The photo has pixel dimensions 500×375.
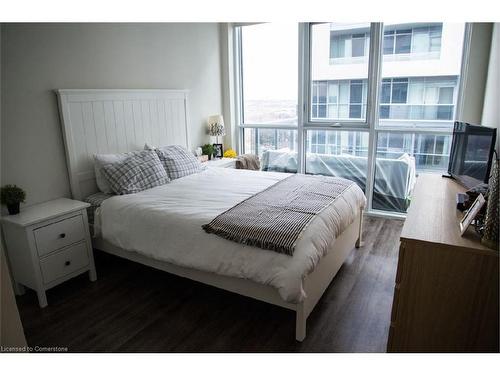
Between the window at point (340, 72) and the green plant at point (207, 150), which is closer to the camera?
the window at point (340, 72)

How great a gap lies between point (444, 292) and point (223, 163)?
2940 mm

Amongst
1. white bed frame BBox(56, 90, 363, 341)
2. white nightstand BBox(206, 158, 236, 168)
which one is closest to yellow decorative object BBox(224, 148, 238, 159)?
white nightstand BBox(206, 158, 236, 168)

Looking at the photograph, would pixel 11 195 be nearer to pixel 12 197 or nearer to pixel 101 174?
pixel 12 197

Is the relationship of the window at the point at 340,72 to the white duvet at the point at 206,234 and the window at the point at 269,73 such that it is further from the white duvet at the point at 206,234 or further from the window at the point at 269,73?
the white duvet at the point at 206,234

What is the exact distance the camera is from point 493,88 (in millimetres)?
2814

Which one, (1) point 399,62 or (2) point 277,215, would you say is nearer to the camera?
(2) point 277,215

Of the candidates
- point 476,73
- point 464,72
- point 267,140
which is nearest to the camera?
point 476,73

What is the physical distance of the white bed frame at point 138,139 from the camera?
214 centimetres

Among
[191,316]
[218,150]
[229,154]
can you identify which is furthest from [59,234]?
[229,154]

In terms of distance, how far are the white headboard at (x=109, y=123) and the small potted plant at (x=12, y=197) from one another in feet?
1.62

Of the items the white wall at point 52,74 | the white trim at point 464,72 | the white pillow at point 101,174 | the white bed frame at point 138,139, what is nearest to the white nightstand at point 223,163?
the white bed frame at point 138,139

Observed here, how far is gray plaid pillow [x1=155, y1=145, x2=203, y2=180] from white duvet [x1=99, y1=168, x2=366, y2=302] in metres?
0.24

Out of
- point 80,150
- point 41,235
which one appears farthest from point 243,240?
point 80,150

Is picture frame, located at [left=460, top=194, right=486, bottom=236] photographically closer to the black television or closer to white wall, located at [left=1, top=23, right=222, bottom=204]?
the black television
